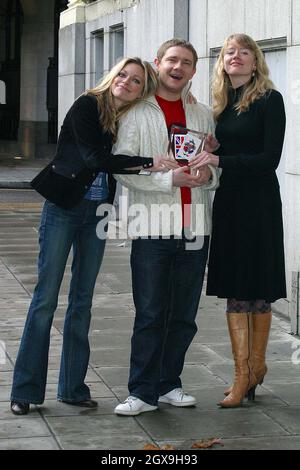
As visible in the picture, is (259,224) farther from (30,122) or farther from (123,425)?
(30,122)

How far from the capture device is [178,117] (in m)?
6.24

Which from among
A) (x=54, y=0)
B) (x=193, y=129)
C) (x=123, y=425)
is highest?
(x=54, y=0)

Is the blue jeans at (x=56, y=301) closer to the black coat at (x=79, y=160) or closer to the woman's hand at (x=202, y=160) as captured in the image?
the black coat at (x=79, y=160)

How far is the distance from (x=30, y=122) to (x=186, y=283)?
2937cm

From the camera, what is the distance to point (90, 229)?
6.32 meters

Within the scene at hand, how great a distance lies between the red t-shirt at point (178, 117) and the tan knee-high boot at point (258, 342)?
754mm

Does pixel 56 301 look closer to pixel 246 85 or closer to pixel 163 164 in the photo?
pixel 163 164

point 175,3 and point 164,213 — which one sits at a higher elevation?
point 175,3

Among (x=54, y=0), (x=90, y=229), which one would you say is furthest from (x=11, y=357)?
(x=54, y=0)

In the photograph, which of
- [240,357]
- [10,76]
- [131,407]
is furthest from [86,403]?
[10,76]

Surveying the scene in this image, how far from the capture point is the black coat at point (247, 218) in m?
6.32

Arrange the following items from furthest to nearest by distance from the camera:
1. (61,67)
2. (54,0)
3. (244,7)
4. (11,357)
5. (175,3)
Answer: (54,0), (61,67), (175,3), (244,7), (11,357)

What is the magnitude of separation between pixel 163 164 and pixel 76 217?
574 mm

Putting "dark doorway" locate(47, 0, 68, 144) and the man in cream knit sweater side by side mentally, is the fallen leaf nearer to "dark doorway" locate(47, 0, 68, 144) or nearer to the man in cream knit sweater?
the man in cream knit sweater
